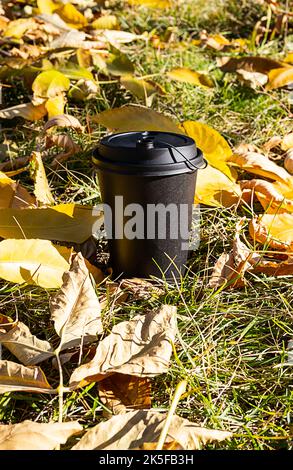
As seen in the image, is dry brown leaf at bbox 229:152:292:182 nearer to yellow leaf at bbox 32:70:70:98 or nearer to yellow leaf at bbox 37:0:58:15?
yellow leaf at bbox 32:70:70:98

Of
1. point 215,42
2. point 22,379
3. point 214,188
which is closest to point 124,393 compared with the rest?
point 22,379

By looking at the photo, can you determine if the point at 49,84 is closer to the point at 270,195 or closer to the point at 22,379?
the point at 270,195

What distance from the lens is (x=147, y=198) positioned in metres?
1.38

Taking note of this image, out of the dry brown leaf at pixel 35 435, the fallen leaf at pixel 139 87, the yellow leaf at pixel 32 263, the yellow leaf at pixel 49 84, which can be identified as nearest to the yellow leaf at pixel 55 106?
Result: the yellow leaf at pixel 49 84

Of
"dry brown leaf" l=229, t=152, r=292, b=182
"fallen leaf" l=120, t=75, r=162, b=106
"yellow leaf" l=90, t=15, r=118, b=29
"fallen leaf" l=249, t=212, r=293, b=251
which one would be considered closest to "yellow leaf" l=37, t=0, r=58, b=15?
"yellow leaf" l=90, t=15, r=118, b=29

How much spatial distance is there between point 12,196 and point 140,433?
809 millimetres

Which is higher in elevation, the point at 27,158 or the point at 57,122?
the point at 57,122

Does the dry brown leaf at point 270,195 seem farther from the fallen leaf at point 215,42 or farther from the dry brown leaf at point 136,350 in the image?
the fallen leaf at point 215,42

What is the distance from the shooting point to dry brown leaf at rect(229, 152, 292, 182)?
68.1 inches

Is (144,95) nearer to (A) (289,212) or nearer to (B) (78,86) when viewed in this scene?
(B) (78,86)

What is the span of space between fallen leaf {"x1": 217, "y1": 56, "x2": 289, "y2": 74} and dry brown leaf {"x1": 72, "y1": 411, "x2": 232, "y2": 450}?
66.8 inches

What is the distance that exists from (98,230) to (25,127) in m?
0.69

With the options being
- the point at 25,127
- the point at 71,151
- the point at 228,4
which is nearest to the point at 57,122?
the point at 71,151

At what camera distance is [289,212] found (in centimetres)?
165
